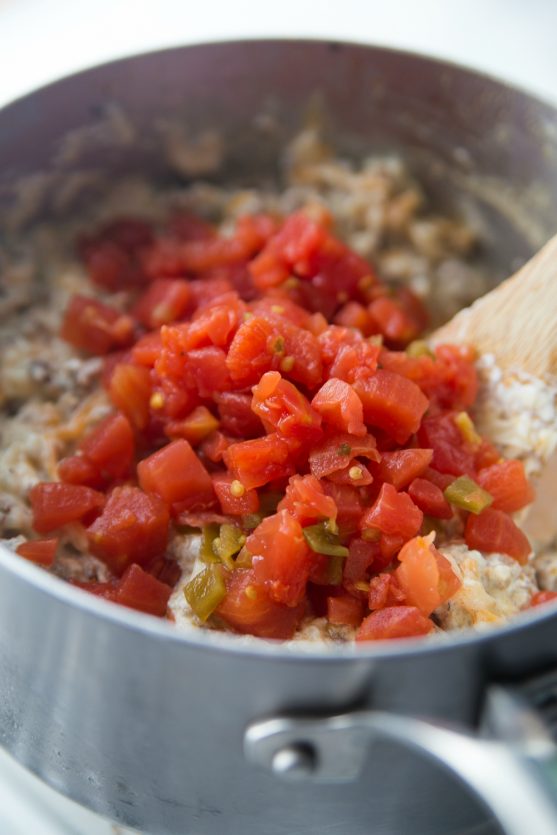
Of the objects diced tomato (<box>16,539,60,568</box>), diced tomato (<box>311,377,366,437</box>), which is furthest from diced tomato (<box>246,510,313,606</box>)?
diced tomato (<box>16,539,60,568</box>)

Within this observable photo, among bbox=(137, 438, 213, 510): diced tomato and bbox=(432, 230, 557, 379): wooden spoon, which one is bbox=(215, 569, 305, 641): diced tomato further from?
bbox=(432, 230, 557, 379): wooden spoon

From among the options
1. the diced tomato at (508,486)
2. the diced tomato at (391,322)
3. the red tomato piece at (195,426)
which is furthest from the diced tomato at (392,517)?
the diced tomato at (391,322)

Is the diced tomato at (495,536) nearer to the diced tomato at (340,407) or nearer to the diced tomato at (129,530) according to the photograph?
the diced tomato at (340,407)

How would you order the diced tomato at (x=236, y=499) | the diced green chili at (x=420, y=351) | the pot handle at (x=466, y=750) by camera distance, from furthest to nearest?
the diced green chili at (x=420, y=351)
the diced tomato at (x=236, y=499)
the pot handle at (x=466, y=750)

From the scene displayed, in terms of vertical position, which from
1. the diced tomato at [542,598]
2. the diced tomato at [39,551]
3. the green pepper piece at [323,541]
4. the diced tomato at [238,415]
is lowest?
the diced tomato at [542,598]

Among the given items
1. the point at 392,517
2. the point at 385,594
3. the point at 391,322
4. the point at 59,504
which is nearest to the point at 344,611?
the point at 385,594

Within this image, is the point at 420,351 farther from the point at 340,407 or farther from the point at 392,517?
the point at 392,517

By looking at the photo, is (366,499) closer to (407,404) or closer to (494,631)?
(407,404)
